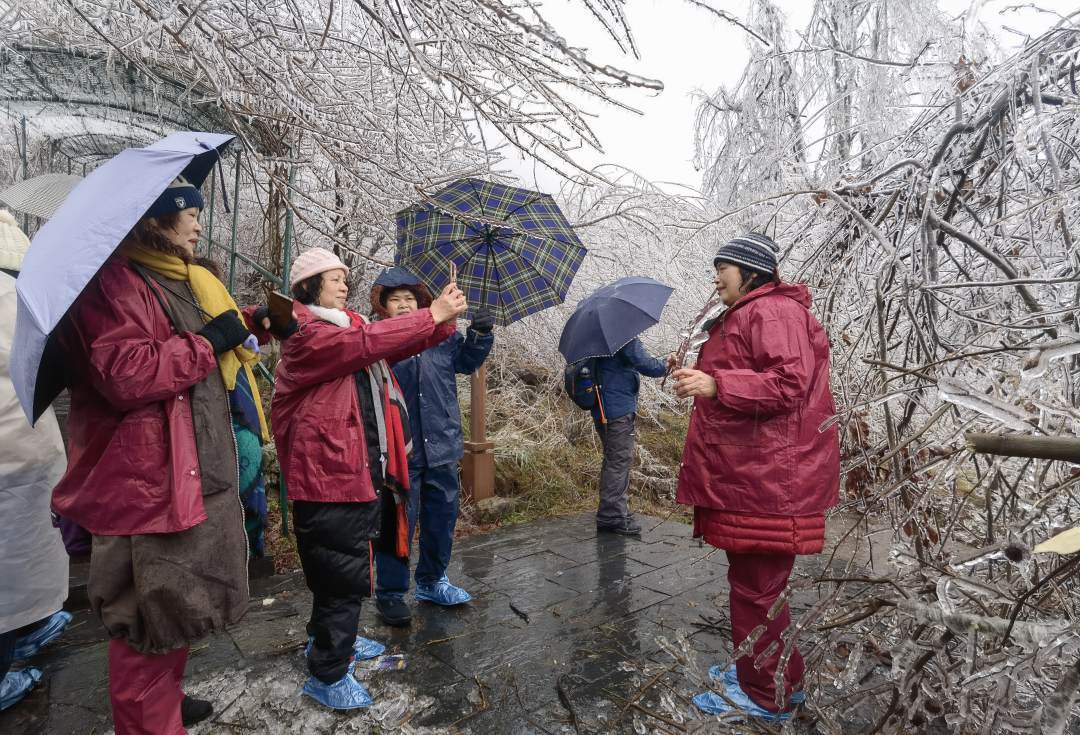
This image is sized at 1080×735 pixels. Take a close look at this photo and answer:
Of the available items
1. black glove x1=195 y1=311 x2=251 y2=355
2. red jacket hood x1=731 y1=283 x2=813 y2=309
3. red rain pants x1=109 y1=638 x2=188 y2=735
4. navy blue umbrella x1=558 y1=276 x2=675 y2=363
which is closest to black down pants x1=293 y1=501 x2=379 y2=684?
red rain pants x1=109 y1=638 x2=188 y2=735

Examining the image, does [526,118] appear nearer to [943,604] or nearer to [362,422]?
[362,422]

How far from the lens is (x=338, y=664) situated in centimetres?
262

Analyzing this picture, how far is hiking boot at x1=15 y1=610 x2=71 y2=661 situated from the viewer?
114 inches

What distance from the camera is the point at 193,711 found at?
254 cm

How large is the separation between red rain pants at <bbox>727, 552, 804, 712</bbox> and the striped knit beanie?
120 cm

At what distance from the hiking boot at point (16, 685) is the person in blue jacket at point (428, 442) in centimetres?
152

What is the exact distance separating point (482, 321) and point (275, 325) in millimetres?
1204

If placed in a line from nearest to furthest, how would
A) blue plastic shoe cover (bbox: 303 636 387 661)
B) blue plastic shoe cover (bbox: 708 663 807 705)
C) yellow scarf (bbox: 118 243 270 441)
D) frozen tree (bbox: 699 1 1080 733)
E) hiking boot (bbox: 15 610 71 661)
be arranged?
frozen tree (bbox: 699 1 1080 733), yellow scarf (bbox: 118 243 270 441), blue plastic shoe cover (bbox: 708 663 807 705), hiking boot (bbox: 15 610 71 661), blue plastic shoe cover (bbox: 303 636 387 661)

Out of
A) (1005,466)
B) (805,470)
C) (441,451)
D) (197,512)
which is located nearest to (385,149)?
(441,451)

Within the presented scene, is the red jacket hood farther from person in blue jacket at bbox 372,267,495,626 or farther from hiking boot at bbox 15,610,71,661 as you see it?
hiking boot at bbox 15,610,71,661

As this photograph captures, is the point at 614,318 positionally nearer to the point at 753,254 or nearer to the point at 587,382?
the point at 587,382

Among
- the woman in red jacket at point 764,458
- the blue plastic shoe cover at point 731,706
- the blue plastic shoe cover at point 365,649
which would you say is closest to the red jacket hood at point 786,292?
the woman in red jacket at point 764,458

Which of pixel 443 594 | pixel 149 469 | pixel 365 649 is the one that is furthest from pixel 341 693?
pixel 149 469

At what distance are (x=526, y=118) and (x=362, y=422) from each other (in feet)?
4.82
